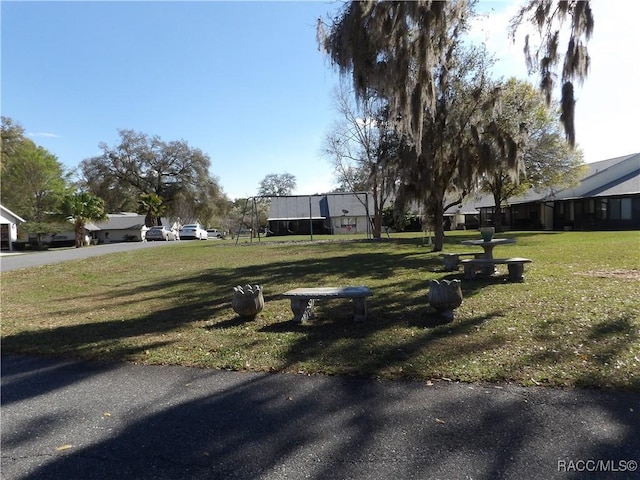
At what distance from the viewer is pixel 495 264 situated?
31.8 ft

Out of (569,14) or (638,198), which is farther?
(638,198)

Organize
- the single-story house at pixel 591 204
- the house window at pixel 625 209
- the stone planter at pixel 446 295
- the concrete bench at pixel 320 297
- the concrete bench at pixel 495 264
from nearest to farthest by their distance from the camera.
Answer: the stone planter at pixel 446 295, the concrete bench at pixel 320 297, the concrete bench at pixel 495 264, the house window at pixel 625 209, the single-story house at pixel 591 204

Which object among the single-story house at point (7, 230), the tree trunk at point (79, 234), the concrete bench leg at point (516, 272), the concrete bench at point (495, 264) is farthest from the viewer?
the tree trunk at point (79, 234)

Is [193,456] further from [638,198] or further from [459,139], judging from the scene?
[638,198]

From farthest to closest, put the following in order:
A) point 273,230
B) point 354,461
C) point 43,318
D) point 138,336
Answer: point 273,230, point 43,318, point 138,336, point 354,461

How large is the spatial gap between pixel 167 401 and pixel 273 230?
48410 millimetres

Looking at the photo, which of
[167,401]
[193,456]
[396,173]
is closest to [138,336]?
[167,401]

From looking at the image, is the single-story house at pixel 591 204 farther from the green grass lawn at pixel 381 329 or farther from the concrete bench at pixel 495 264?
the green grass lawn at pixel 381 329

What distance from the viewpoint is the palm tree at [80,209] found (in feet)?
124

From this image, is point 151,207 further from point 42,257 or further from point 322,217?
point 42,257

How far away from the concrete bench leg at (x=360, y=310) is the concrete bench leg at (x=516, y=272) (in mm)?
4520

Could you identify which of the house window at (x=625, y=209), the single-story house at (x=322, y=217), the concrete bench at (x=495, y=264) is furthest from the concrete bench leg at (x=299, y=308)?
the single-story house at (x=322, y=217)

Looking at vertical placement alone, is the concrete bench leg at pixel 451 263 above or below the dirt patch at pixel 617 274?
above

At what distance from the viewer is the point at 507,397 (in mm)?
3672
